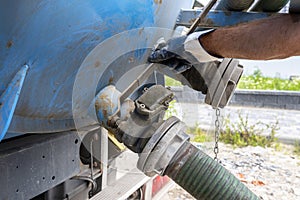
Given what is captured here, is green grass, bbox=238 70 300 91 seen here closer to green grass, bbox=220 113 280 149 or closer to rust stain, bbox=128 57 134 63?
green grass, bbox=220 113 280 149

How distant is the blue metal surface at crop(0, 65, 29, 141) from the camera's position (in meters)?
0.70

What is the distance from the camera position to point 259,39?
2.74ft

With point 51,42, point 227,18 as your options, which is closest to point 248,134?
point 227,18

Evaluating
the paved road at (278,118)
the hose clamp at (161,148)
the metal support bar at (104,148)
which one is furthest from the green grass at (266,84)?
the hose clamp at (161,148)

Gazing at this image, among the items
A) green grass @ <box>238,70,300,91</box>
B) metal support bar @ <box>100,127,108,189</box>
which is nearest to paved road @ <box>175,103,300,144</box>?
green grass @ <box>238,70,300,91</box>

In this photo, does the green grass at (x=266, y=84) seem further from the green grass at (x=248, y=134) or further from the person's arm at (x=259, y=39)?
the person's arm at (x=259, y=39)

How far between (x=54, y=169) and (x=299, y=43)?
791 millimetres

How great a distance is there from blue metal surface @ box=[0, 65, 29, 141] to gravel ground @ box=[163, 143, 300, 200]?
200 cm

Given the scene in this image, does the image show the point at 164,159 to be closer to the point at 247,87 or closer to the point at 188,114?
the point at 188,114

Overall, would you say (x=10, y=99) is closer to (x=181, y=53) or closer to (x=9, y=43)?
(x=9, y=43)

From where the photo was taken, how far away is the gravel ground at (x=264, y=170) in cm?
266

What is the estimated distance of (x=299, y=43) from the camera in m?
0.78

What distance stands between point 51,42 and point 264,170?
2.73m

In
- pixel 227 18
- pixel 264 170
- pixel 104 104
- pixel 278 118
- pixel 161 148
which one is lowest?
pixel 264 170
